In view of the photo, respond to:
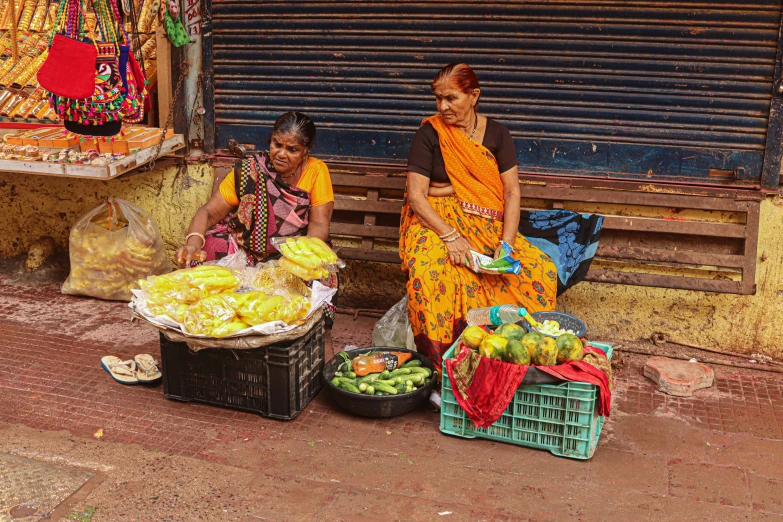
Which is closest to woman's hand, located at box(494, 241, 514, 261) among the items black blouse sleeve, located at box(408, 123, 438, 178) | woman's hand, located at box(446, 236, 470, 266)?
woman's hand, located at box(446, 236, 470, 266)

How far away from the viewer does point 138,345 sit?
4719mm

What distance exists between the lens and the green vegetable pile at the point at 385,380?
3.80 metres

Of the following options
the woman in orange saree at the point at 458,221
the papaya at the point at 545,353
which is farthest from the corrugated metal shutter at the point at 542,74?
the papaya at the point at 545,353

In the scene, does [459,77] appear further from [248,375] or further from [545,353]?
[248,375]

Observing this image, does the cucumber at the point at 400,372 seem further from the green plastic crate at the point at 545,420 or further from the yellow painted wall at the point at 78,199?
the yellow painted wall at the point at 78,199

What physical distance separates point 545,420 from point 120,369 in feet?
7.57

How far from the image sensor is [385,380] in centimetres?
387

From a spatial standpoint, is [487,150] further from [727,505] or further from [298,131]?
[727,505]

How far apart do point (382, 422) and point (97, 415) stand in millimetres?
1423

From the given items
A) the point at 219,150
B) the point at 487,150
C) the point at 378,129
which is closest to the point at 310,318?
the point at 487,150

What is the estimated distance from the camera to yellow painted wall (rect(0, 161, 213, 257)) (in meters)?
5.53

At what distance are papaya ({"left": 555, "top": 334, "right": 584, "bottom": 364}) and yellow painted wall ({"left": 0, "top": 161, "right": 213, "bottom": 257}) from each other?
298 cm

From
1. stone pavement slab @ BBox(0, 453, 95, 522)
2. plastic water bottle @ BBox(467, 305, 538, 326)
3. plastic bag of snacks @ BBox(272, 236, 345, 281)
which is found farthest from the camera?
plastic water bottle @ BBox(467, 305, 538, 326)

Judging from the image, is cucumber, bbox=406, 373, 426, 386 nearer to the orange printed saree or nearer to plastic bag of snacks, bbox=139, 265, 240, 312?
the orange printed saree
